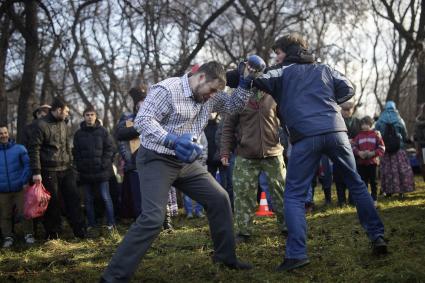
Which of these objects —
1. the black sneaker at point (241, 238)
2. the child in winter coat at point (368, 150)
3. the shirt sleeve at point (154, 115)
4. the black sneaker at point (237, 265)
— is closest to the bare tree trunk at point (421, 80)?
the child in winter coat at point (368, 150)

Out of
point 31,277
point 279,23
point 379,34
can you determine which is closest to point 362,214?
point 31,277

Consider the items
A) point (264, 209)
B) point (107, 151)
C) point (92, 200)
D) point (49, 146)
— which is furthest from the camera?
point (264, 209)

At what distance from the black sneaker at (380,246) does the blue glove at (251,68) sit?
1724mm

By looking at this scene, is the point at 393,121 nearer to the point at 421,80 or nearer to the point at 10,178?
the point at 10,178

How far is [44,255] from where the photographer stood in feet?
19.0

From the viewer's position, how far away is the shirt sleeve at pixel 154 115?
385 cm

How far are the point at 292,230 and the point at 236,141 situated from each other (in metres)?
1.98

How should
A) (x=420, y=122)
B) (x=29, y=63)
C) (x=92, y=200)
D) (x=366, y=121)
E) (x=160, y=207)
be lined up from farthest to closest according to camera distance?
(x=29, y=63)
(x=420, y=122)
(x=366, y=121)
(x=92, y=200)
(x=160, y=207)

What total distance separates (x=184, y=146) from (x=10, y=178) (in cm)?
413

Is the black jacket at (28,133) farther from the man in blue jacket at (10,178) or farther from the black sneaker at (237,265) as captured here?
the black sneaker at (237,265)

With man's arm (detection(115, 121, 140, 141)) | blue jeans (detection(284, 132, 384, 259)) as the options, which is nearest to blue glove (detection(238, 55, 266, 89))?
blue jeans (detection(284, 132, 384, 259))

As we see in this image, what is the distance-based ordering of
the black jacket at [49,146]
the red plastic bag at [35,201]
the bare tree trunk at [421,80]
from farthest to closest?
1. the bare tree trunk at [421,80]
2. the black jacket at [49,146]
3. the red plastic bag at [35,201]

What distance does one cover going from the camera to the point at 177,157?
3.93 meters

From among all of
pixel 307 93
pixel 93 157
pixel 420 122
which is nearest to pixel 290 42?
pixel 307 93
